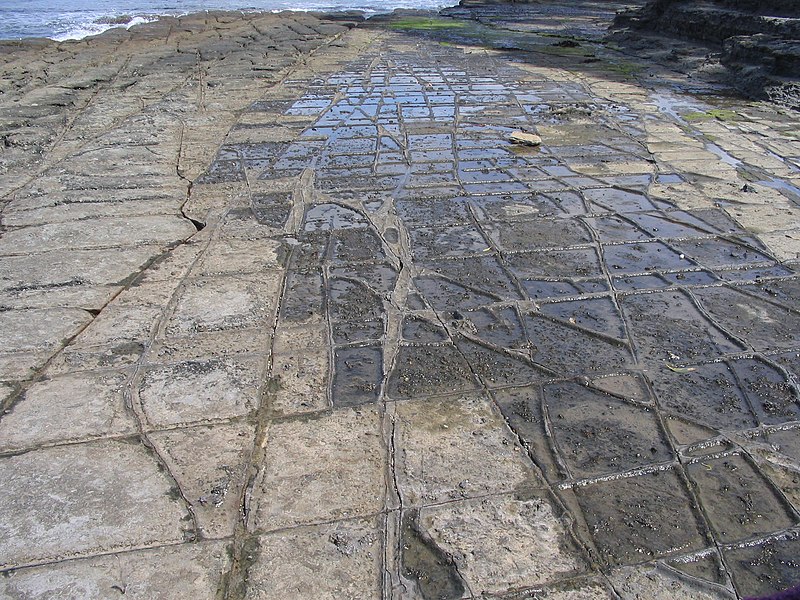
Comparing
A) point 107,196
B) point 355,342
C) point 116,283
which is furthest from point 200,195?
point 355,342

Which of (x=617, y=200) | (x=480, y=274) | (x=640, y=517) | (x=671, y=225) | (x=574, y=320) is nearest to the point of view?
(x=640, y=517)

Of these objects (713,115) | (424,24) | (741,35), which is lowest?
(713,115)

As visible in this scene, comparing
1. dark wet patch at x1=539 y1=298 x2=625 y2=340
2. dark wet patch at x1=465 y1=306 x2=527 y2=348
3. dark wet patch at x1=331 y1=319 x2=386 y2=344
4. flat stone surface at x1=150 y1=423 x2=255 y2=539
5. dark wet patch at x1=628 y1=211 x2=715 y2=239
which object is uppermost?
dark wet patch at x1=628 y1=211 x2=715 y2=239

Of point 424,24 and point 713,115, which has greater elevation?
point 424,24

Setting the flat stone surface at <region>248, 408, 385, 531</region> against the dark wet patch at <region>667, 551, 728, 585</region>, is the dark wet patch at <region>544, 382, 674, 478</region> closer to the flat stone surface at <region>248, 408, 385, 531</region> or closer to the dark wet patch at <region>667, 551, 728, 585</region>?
the dark wet patch at <region>667, 551, 728, 585</region>

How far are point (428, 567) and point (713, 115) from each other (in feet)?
28.3

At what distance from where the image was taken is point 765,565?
2.44 m

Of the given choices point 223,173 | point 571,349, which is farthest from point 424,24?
point 571,349

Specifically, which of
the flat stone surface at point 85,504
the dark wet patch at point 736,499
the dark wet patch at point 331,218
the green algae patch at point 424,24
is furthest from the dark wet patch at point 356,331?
the green algae patch at point 424,24

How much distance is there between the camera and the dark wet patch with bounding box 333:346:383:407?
3371 mm

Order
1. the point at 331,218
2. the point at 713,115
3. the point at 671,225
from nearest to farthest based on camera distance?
the point at 671,225 → the point at 331,218 → the point at 713,115

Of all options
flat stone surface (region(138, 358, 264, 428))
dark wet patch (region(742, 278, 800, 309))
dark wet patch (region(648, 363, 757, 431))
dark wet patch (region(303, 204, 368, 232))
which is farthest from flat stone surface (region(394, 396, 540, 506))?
dark wet patch (region(303, 204, 368, 232))

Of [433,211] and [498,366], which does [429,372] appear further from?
[433,211]

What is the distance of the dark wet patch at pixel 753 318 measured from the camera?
3.88 m
